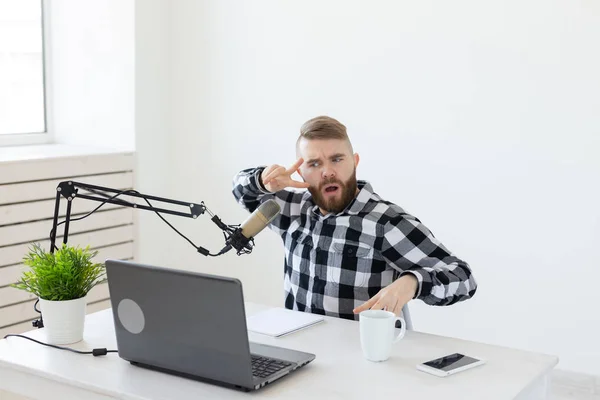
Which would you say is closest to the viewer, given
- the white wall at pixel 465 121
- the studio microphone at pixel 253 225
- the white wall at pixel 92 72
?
the studio microphone at pixel 253 225

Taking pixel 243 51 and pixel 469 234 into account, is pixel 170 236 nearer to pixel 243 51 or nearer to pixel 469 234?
pixel 243 51

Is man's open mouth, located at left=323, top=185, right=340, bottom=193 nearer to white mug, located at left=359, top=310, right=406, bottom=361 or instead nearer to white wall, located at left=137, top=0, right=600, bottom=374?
white mug, located at left=359, top=310, right=406, bottom=361

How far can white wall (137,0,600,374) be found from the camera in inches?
138

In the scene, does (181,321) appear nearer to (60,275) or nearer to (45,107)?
(60,275)

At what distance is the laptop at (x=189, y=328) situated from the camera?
1777 millimetres

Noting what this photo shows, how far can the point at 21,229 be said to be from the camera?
376 cm

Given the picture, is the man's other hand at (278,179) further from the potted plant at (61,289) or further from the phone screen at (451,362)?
the phone screen at (451,362)

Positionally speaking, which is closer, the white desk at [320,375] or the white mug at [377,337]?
the white desk at [320,375]

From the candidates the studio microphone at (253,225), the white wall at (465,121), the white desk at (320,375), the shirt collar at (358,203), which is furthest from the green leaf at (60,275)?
the white wall at (465,121)

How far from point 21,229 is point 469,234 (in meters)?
1.92

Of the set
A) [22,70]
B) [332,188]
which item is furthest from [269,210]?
[22,70]

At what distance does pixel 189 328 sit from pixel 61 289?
1.40 ft

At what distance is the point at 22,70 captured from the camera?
14.4 feet

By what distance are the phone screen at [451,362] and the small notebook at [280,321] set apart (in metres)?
0.41
